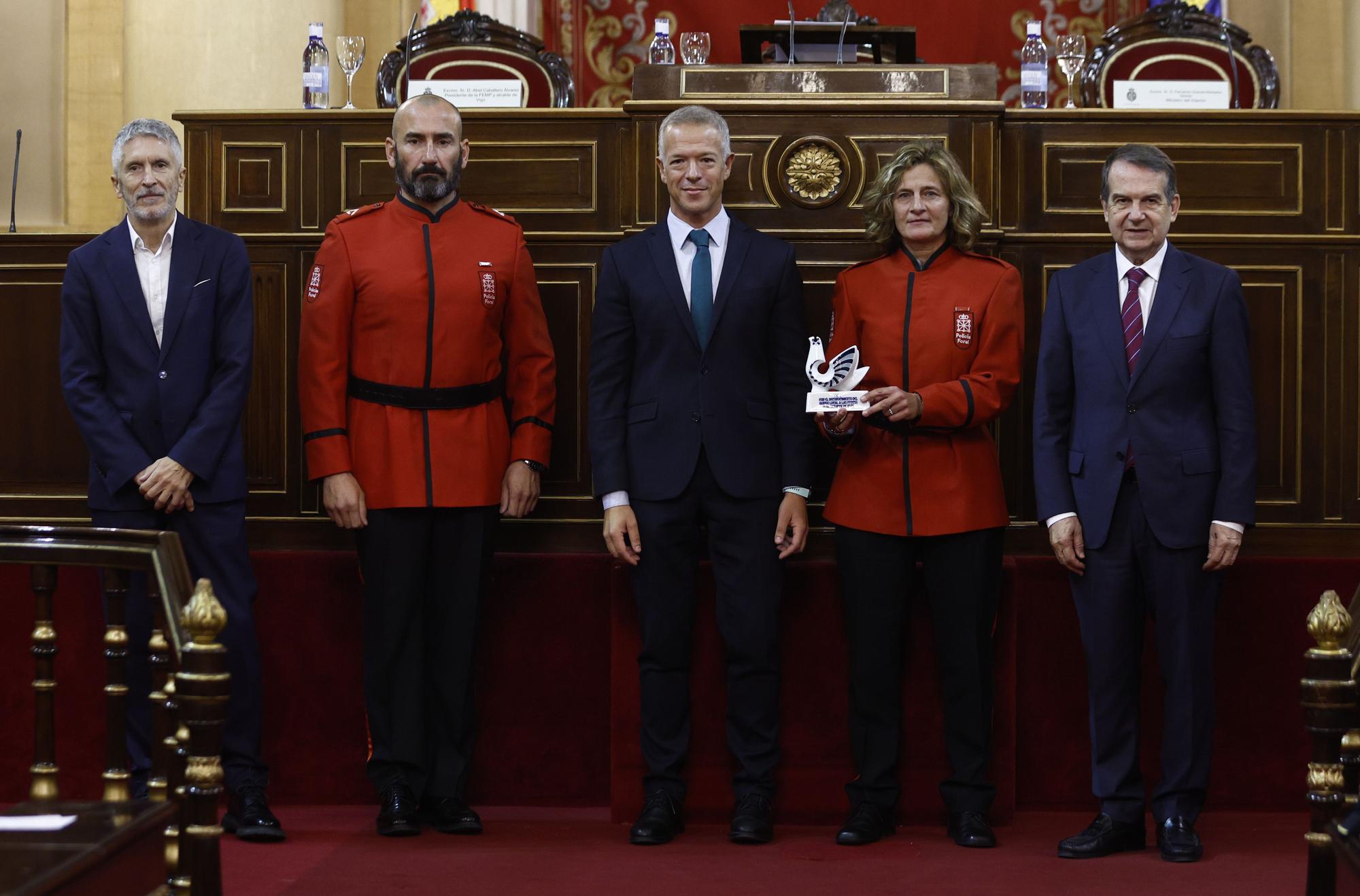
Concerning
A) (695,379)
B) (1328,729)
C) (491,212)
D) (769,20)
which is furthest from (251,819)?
(769,20)

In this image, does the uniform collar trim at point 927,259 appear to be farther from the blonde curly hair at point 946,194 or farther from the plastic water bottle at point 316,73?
the plastic water bottle at point 316,73

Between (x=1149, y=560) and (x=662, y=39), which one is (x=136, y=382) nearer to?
(x=662, y=39)

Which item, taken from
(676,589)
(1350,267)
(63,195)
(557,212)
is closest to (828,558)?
(676,589)

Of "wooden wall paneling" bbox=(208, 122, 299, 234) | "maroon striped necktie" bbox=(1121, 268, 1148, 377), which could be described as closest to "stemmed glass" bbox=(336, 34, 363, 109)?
"wooden wall paneling" bbox=(208, 122, 299, 234)

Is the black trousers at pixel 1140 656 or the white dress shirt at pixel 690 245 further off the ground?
the white dress shirt at pixel 690 245

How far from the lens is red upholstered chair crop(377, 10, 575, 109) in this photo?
186 inches

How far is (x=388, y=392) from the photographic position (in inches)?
147

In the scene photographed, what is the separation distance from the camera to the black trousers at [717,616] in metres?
3.68

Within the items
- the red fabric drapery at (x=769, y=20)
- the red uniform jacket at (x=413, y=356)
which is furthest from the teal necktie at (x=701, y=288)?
the red fabric drapery at (x=769, y=20)

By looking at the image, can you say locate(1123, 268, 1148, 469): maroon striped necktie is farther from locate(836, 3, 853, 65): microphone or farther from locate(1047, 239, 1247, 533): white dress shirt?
locate(836, 3, 853, 65): microphone

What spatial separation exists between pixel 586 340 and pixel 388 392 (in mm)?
604

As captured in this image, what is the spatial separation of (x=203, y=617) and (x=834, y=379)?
5.19ft

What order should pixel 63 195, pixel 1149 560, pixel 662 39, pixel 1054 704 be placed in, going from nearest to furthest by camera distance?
pixel 1149 560
pixel 1054 704
pixel 662 39
pixel 63 195

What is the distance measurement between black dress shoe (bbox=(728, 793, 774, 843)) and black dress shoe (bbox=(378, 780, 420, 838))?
2.24 ft
